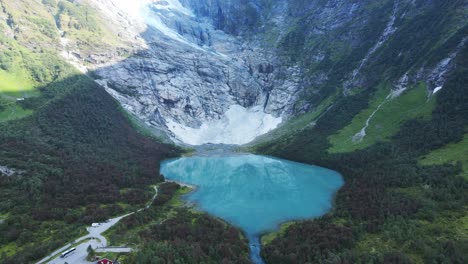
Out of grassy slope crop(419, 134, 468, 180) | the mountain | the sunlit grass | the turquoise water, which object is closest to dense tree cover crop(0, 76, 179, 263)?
the mountain

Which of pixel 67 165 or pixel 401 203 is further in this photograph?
pixel 67 165

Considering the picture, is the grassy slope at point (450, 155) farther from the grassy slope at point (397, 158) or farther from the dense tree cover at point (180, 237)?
the dense tree cover at point (180, 237)

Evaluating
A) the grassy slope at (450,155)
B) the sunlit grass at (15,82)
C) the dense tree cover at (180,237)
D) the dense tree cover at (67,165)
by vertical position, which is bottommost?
the dense tree cover at (180,237)

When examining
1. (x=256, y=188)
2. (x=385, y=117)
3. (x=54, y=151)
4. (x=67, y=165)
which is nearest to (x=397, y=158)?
(x=385, y=117)

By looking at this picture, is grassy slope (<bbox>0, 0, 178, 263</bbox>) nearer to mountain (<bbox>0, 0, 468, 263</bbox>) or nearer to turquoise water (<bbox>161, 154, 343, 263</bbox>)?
mountain (<bbox>0, 0, 468, 263</bbox>)

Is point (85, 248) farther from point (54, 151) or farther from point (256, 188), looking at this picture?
point (256, 188)

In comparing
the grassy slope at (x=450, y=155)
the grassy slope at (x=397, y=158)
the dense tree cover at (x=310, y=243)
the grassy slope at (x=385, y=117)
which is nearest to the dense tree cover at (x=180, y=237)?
the dense tree cover at (x=310, y=243)
